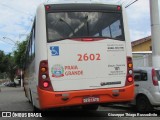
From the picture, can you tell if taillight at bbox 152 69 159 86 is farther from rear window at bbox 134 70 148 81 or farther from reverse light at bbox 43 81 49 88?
reverse light at bbox 43 81 49 88

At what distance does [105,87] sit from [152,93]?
2787mm

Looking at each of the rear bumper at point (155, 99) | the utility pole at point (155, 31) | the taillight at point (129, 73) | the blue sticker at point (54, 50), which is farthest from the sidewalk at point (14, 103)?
the taillight at point (129, 73)

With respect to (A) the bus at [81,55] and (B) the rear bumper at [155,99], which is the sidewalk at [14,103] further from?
(A) the bus at [81,55]

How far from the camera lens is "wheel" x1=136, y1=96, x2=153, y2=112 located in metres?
11.9

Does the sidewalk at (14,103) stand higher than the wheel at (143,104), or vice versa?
the wheel at (143,104)

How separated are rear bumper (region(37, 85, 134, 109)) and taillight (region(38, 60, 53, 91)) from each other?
12cm

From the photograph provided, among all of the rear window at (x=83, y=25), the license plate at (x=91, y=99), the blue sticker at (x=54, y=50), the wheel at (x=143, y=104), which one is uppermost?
the rear window at (x=83, y=25)

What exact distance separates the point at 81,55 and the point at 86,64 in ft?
0.90

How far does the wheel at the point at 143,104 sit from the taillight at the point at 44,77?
425cm

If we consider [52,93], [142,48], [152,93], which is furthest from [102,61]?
[142,48]

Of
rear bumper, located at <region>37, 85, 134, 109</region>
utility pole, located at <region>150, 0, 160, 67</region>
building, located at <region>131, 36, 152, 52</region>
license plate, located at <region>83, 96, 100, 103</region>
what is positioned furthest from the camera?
building, located at <region>131, 36, 152, 52</region>

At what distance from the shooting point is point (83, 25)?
31.5 ft

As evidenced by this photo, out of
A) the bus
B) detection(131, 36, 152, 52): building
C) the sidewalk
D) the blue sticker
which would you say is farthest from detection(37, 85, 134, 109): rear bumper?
detection(131, 36, 152, 52): building

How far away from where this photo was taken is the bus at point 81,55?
9109 millimetres
